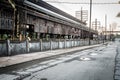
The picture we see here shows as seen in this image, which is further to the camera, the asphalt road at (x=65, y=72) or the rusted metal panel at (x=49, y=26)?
the rusted metal panel at (x=49, y=26)

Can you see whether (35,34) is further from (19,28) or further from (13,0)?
(13,0)

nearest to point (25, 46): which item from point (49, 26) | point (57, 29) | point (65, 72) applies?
point (65, 72)

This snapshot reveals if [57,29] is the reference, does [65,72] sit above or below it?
below

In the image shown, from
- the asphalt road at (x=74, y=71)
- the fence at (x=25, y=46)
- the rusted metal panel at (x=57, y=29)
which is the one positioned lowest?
the asphalt road at (x=74, y=71)

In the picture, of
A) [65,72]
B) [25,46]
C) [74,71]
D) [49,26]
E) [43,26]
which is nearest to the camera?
[65,72]

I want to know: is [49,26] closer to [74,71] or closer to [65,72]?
[74,71]

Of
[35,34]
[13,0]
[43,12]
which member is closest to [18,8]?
[13,0]

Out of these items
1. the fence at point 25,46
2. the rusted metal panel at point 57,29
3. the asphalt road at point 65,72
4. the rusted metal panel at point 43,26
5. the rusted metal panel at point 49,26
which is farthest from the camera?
the rusted metal panel at point 57,29

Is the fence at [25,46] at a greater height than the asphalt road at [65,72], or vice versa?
the fence at [25,46]

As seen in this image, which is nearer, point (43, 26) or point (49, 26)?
point (43, 26)

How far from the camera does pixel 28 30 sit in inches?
1038

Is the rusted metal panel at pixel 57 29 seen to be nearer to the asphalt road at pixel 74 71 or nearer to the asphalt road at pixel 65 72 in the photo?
the asphalt road at pixel 74 71

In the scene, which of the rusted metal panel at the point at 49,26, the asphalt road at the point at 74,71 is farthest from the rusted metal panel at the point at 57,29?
the asphalt road at the point at 74,71

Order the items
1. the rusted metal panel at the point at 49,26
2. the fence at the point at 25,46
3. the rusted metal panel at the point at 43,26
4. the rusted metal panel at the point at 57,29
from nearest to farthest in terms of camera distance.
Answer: the fence at the point at 25,46 → the rusted metal panel at the point at 43,26 → the rusted metal panel at the point at 49,26 → the rusted metal panel at the point at 57,29
